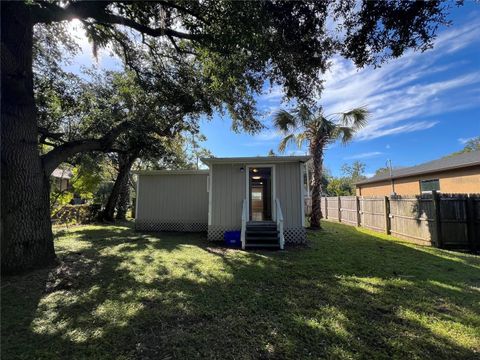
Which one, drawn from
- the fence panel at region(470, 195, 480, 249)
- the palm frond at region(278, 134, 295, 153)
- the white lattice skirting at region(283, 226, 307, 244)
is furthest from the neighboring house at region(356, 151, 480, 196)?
the white lattice skirting at region(283, 226, 307, 244)

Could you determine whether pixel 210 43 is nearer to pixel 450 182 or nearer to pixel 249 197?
pixel 249 197

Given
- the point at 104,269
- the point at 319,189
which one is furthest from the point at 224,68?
the point at 319,189

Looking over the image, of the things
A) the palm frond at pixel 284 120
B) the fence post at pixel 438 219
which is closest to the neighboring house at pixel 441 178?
the fence post at pixel 438 219

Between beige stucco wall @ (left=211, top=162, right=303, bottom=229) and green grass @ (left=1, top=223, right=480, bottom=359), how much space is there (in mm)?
2460

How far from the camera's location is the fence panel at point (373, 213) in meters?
11.1

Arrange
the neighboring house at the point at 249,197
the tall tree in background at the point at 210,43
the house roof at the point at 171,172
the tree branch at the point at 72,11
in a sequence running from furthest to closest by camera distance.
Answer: the house roof at the point at 171,172, the neighboring house at the point at 249,197, the tree branch at the point at 72,11, the tall tree in background at the point at 210,43

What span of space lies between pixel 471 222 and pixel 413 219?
1.60 metres

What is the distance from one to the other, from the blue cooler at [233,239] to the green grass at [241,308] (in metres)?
1.89

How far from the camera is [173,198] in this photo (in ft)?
36.6

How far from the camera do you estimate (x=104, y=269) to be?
5.33 meters

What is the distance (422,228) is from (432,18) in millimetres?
6989

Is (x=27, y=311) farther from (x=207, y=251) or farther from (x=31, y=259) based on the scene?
(x=207, y=251)

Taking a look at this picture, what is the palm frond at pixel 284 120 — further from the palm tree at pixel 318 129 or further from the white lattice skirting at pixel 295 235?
the white lattice skirting at pixel 295 235

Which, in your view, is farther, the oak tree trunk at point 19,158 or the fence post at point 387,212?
the fence post at point 387,212
